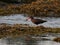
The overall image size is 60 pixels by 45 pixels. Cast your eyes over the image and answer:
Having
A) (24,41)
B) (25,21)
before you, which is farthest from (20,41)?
(25,21)

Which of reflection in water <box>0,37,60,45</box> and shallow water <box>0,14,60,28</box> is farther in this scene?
shallow water <box>0,14,60,28</box>

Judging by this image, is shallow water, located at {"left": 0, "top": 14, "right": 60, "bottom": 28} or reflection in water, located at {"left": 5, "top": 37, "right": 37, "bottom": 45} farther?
shallow water, located at {"left": 0, "top": 14, "right": 60, "bottom": 28}

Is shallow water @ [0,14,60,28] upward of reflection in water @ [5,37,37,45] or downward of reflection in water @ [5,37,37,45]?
downward

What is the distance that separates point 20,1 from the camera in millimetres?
40156

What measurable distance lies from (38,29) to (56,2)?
1292 cm

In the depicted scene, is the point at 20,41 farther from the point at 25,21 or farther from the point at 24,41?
the point at 25,21

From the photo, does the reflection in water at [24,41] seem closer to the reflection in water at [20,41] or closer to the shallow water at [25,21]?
the reflection in water at [20,41]

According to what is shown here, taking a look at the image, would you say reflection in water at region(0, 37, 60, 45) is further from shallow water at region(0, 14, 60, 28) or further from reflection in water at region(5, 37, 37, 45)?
shallow water at region(0, 14, 60, 28)

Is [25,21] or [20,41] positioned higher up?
[20,41]

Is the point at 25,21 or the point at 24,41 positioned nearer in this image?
the point at 24,41

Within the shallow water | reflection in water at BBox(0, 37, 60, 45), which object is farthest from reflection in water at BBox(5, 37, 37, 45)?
the shallow water

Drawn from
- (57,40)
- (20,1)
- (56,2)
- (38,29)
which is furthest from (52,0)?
(57,40)

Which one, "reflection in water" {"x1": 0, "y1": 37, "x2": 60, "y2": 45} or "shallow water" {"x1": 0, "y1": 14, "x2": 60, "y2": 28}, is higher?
"reflection in water" {"x1": 0, "y1": 37, "x2": 60, "y2": 45}

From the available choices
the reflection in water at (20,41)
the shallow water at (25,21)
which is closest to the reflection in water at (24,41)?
the reflection in water at (20,41)
